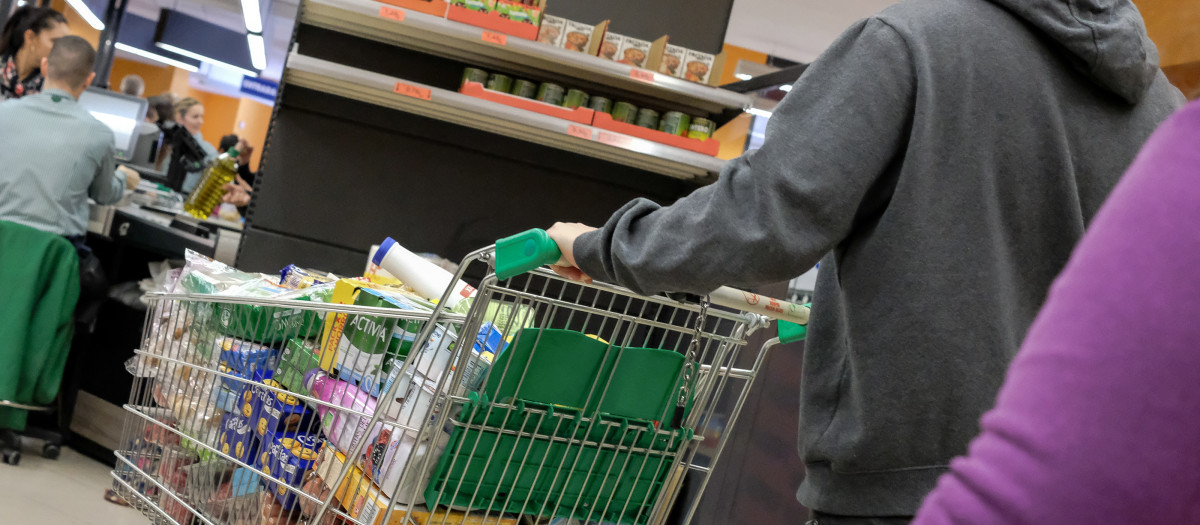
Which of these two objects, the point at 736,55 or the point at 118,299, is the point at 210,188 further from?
the point at 736,55

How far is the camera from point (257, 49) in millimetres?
13727

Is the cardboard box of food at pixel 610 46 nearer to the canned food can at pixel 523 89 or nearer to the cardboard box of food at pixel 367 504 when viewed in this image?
the canned food can at pixel 523 89

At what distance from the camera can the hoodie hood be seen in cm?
102

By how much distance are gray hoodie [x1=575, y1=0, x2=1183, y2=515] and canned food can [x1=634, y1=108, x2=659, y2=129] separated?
7.34ft

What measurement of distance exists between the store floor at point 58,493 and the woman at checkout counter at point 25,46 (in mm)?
1743

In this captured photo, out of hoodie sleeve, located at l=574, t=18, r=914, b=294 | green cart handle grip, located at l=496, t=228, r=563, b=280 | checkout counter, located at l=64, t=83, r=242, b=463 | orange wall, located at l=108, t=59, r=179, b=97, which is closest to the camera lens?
hoodie sleeve, located at l=574, t=18, r=914, b=294

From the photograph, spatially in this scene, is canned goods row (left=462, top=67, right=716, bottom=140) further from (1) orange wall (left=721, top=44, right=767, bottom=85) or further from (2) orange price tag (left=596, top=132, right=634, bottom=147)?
(1) orange wall (left=721, top=44, right=767, bottom=85)

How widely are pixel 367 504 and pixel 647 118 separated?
2.14 m

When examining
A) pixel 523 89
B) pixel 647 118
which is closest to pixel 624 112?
pixel 647 118

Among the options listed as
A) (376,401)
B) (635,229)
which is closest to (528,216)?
(376,401)

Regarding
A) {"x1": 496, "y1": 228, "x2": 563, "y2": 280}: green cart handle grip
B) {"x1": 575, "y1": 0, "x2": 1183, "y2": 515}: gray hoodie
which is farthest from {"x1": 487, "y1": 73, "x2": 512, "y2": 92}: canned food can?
{"x1": 575, "y1": 0, "x2": 1183, "y2": 515}: gray hoodie

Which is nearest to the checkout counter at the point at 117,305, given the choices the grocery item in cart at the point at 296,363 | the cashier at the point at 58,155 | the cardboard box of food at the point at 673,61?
the cashier at the point at 58,155

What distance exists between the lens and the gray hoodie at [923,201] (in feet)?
3.23

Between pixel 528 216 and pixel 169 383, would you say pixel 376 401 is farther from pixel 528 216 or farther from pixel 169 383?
pixel 528 216
